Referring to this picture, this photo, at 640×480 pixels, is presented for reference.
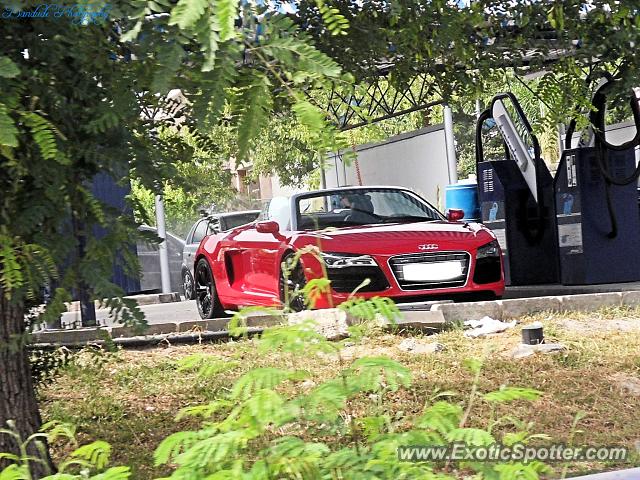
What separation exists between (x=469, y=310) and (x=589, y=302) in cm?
138

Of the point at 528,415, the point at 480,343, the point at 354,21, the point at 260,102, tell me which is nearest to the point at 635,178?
the point at 480,343

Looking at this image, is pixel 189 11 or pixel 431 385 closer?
pixel 189 11

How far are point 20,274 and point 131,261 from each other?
0.47 meters

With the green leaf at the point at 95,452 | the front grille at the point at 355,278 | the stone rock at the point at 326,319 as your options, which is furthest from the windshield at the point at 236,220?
the green leaf at the point at 95,452

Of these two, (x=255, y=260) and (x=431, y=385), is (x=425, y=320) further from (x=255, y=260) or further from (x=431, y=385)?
(x=255, y=260)

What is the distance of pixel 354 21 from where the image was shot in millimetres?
5172

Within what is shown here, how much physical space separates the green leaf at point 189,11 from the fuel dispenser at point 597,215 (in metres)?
11.6

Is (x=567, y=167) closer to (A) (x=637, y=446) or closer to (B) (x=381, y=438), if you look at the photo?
(A) (x=637, y=446)

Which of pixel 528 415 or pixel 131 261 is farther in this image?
pixel 528 415

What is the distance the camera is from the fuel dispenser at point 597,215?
1347 cm

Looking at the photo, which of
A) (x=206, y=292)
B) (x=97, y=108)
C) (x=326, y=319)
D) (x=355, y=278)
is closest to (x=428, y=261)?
(x=355, y=278)

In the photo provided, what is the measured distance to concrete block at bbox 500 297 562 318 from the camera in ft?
33.4

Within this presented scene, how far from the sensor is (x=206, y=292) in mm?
13570

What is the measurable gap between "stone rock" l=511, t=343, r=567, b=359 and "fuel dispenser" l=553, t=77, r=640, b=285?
563cm
